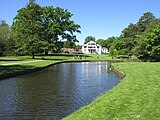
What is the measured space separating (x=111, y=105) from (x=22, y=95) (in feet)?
24.3

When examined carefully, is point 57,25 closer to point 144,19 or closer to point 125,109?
point 144,19

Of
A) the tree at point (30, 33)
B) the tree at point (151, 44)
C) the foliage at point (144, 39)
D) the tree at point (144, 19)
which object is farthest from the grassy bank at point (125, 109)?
the tree at point (144, 19)

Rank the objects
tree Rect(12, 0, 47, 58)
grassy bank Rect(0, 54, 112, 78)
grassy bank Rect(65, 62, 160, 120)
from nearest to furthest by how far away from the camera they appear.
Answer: grassy bank Rect(65, 62, 160, 120) < grassy bank Rect(0, 54, 112, 78) < tree Rect(12, 0, 47, 58)

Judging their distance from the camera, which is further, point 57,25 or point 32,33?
point 57,25

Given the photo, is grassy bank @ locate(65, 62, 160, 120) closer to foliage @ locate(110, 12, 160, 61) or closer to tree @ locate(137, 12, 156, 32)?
foliage @ locate(110, 12, 160, 61)

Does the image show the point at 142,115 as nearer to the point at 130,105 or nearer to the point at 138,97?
the point at 130,105

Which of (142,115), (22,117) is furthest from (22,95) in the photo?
(142,115)

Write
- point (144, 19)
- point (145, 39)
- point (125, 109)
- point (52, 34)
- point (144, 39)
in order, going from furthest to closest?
point (52, 34) → point (144, 19) → point (144, 39) → point (145, 39) → point (125, 109)

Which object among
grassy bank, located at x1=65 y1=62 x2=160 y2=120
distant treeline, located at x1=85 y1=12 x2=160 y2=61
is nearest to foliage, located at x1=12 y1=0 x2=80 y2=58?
distant treeline, located at x1=85 y1=12 x2=160 y2=61

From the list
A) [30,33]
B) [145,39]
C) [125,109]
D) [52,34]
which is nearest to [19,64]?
[30,33]

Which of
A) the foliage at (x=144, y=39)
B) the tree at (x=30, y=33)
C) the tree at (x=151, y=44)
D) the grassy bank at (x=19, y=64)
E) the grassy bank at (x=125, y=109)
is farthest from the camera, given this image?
the tree at (x=30, y=33)

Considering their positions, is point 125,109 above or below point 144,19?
below

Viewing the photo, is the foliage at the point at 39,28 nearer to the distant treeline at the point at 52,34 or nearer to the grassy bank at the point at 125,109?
the distant treeline at the point at 52,34

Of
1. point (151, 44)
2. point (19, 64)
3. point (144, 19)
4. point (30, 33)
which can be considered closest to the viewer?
point (19, 64)
